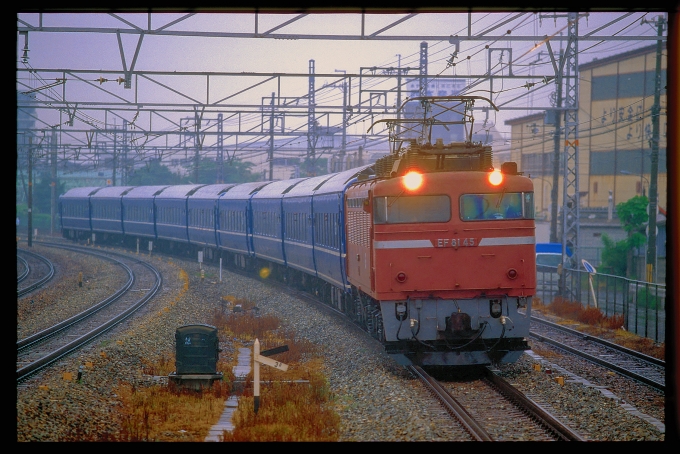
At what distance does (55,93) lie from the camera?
1249 inches

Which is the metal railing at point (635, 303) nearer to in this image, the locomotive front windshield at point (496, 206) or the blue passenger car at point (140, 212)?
the locomotive front windshield at point (496, 206)

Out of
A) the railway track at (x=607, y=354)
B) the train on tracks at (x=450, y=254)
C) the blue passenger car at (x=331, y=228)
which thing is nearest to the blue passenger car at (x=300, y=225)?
the blue passenger car at (x=331, y=228)

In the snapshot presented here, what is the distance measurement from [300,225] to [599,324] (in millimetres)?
8985

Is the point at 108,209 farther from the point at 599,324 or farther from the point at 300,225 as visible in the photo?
the point at 599,324

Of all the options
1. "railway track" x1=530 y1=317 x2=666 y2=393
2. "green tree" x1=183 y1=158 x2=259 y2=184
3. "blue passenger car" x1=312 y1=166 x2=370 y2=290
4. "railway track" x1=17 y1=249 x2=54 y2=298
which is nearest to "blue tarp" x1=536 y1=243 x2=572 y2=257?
"railway track" x1=530 y1=317 x2=666 y2=393

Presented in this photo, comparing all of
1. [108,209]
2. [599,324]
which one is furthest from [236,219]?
[108,209]

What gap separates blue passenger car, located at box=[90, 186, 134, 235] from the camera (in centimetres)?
5175

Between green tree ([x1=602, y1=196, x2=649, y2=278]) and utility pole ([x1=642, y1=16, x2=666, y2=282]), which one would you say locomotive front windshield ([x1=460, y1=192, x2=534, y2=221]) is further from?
green tree ([x1=602, y1=196, x2=649, y2=278])

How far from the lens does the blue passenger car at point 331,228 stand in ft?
59.1

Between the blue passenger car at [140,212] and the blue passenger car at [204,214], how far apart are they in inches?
221

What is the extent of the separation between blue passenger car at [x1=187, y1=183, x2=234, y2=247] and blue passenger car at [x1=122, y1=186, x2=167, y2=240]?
18.4ft

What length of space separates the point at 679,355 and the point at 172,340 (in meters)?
13.1

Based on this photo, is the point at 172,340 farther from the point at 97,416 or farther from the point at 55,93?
the point at 55,93
